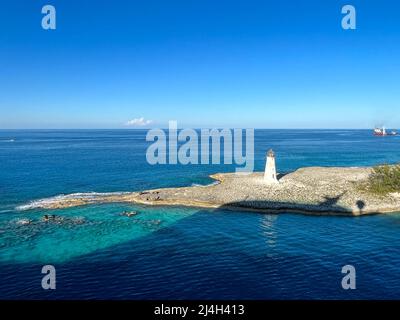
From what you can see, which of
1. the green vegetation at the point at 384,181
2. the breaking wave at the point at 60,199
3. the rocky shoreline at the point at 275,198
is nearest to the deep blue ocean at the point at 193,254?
the breaking wave at the point at 60,199

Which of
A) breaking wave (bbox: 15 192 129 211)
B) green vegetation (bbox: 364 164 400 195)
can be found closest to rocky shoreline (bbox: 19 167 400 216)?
breaking wave (bbox: 15 192 129 211)

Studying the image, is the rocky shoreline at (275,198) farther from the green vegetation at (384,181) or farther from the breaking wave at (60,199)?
the green vegetation at (384,181)

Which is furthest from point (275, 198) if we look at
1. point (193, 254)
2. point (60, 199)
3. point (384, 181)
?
point (60, 199)

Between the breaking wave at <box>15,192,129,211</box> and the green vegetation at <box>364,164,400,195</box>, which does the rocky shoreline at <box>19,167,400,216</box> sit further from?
the green vegetation at <box>364,164,400,195</box>

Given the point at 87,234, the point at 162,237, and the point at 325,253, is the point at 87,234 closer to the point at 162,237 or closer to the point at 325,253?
the point at 162,237

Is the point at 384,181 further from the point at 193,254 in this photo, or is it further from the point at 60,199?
the point at 60,199

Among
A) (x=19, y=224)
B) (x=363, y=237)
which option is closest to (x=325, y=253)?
(x=363, y=237)
